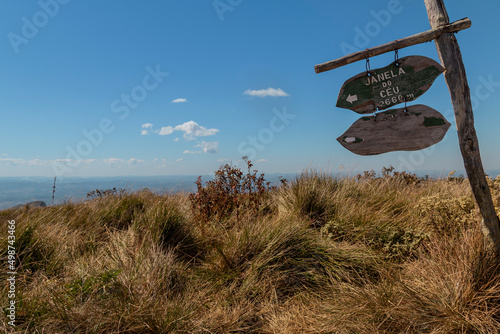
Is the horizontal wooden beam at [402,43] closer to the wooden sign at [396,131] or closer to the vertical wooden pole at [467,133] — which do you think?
the vertical wooden pole at [467,133]

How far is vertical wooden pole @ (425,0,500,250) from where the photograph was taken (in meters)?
3.07

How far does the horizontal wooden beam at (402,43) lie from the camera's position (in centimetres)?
309

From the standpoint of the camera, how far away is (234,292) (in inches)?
141

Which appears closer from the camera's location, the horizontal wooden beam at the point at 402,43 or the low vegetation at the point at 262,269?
the low vegetation at the point at 262,269

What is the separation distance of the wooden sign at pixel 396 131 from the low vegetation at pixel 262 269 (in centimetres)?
124

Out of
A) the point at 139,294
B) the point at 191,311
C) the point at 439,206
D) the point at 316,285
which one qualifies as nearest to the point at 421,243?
the point at 439,206

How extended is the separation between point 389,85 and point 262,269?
2.72 m

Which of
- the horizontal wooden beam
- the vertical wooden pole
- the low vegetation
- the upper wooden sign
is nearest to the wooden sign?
the upper wooden sign

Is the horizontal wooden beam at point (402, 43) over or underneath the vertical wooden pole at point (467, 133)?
over

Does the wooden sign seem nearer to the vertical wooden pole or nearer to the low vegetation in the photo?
the vertical wooden pole

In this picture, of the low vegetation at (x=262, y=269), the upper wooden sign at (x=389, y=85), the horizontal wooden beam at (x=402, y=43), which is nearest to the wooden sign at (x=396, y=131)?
the upper wooden sign at (x=389, y=85)

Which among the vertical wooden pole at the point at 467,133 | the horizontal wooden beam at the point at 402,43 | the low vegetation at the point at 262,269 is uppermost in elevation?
the horizontal wooden beam at the point at 402,43

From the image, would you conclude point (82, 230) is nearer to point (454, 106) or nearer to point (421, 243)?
point (421, 243)

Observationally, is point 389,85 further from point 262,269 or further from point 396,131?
point 262,269
